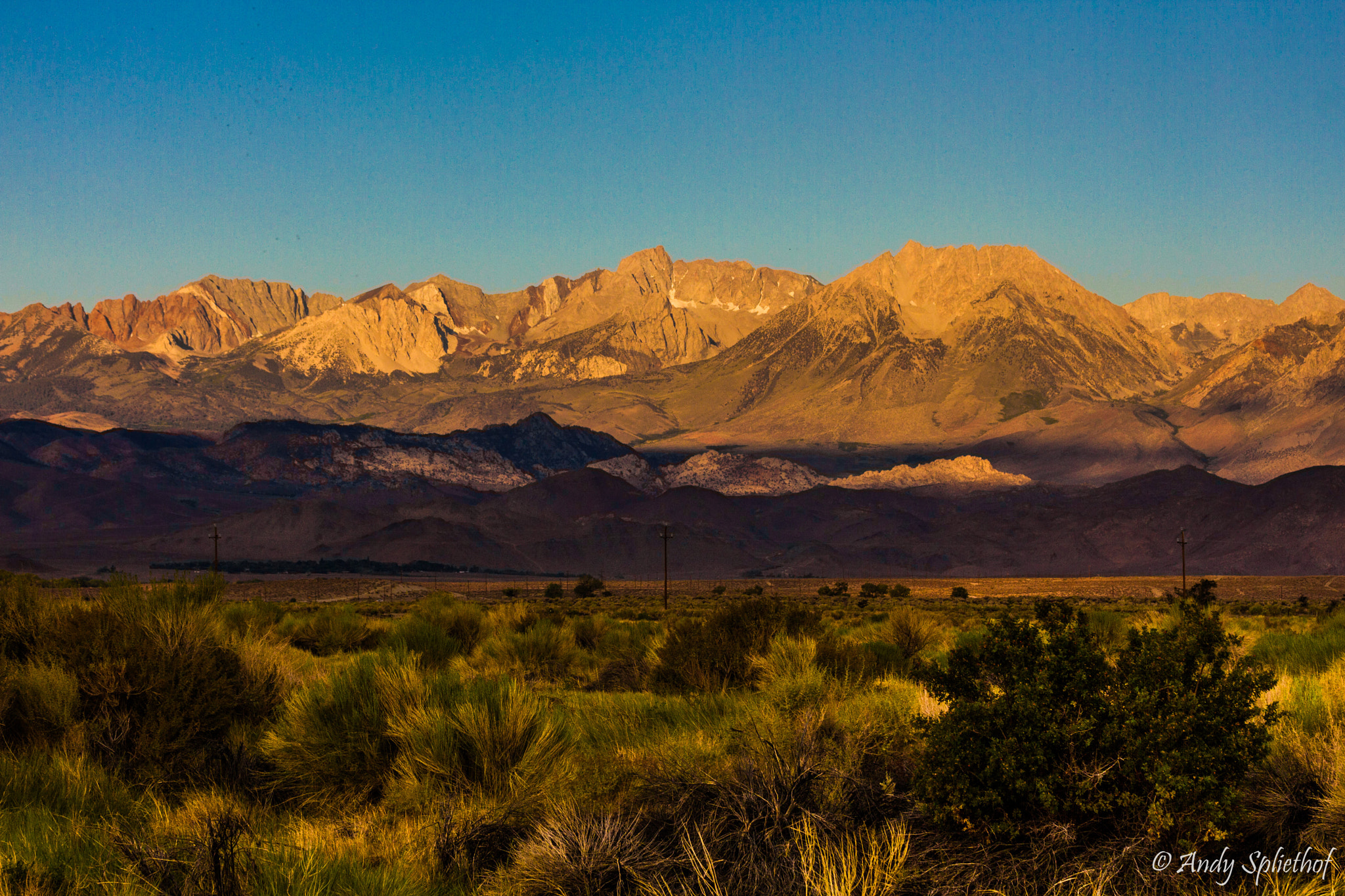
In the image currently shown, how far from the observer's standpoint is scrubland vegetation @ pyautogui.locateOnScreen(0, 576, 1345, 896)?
7570 mm

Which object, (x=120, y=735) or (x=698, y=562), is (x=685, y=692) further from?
(x=698, y=562)

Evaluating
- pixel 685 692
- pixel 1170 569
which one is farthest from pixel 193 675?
pixel 1170 569

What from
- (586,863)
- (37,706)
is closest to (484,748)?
(586,863)

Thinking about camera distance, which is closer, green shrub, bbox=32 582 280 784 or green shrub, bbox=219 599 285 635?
green shrub, bbox=32 582 280 784

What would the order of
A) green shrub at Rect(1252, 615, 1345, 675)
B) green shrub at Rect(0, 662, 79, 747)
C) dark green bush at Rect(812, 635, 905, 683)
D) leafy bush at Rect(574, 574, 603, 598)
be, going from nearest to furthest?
green shrub at Rect(0, 662, 79, 747), green shrub at Rect(1252, 615, 1345, 675), dark green bush at Rect(812, 635, 905, 683), leafy bush at Rect(574, 574, 603, 598)

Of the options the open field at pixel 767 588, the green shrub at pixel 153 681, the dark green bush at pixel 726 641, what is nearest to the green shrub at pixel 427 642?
the dark green bush at pixel 726 641

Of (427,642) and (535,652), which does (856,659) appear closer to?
(535,652)

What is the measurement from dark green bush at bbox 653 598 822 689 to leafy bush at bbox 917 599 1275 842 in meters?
7.84

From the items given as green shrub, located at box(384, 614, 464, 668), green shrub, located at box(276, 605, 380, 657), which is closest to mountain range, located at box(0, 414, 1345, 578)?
green shrub, located at box(276, 605, 380, 657)

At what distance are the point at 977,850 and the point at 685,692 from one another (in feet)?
28.9

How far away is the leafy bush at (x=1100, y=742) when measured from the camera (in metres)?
7.57

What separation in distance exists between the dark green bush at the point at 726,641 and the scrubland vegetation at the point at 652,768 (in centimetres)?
167

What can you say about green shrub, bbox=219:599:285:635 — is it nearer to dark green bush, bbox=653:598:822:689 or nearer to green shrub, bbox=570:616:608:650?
dark green bush, bbox=653:598:822:689

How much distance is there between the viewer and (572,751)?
444 inches
